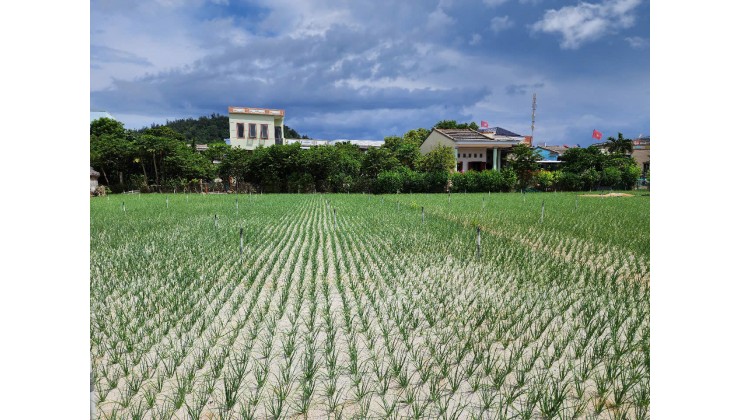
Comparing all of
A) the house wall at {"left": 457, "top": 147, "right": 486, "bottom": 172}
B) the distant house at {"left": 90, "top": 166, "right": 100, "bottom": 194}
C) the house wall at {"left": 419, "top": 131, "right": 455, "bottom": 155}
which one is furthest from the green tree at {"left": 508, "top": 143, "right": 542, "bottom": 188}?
the distant house at {"left": 90, "top": 166, "right": 100, "bottom": 194}

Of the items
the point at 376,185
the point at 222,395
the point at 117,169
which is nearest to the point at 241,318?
the point at 222,395

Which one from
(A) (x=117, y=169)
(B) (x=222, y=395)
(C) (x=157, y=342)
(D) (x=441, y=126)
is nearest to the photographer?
(B) (x=222, y=395)

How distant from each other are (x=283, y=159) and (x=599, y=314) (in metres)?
19.2

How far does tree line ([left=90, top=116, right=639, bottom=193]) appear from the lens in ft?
64.3

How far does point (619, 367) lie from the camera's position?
260 cm

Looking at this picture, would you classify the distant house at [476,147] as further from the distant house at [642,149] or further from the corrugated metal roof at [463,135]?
the distant house at [642,149]

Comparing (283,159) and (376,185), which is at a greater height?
(283,159)

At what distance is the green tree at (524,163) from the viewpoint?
67.5ft

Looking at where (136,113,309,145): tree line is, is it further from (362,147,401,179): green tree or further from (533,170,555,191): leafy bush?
(533,170,555,191): leafy bush

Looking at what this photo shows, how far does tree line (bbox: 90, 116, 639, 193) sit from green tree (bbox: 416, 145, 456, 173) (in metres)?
0.05

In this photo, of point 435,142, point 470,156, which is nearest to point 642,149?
point 470,156

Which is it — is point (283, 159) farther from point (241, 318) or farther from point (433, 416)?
point (433, 416)

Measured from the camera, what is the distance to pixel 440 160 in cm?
2080

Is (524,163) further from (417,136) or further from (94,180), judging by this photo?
(94,180)
